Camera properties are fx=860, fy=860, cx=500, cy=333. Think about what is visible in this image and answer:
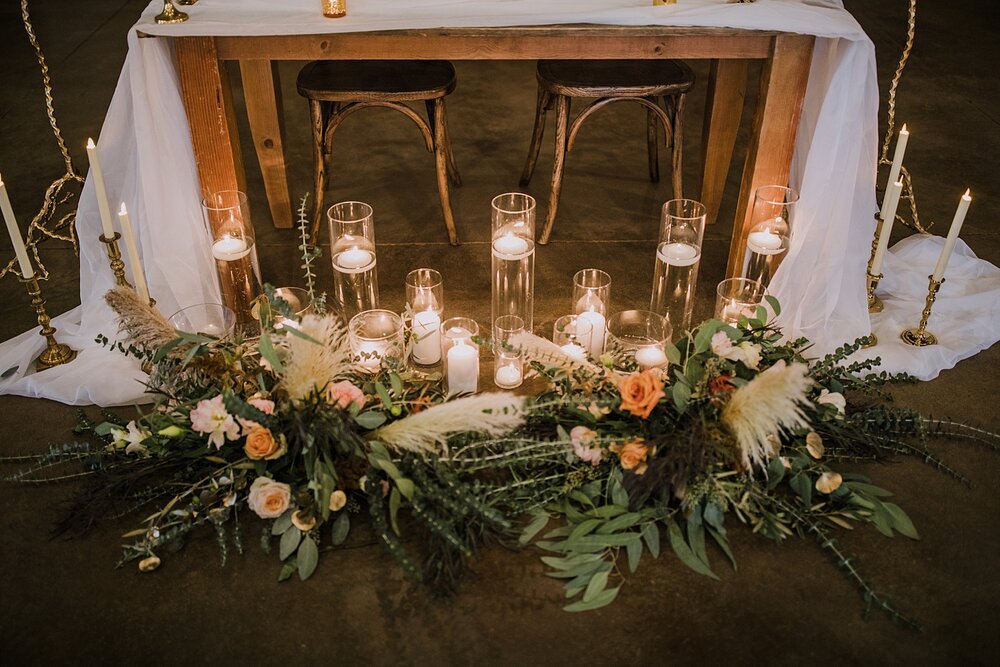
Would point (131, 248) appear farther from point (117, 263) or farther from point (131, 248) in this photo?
point (117, 263)

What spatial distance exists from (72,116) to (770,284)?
3252 millimetres

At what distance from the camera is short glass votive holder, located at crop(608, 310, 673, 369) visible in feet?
6.78

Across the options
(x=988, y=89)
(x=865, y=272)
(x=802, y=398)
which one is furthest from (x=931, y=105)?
Answer: (x=802, y=398)

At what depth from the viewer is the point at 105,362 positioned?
2.27 metres

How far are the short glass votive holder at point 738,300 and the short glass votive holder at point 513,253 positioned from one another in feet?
1.67

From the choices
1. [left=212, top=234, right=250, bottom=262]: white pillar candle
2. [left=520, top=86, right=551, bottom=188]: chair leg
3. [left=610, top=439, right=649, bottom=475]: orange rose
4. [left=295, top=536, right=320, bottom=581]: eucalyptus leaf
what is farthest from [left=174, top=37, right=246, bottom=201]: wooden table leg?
[left=610, top=439, right=649, bottom=475]: orange rose

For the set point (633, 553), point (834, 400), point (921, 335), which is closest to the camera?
point (633, 553)

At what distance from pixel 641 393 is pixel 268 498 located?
788mm

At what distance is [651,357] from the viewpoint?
208 centimetres

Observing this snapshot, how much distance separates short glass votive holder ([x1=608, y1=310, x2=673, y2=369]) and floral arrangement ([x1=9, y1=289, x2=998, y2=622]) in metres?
0.07

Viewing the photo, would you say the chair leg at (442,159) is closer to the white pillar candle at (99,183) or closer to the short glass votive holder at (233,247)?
the short glass votive holder at (233,247)

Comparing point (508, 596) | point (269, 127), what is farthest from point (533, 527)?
point (269, 127)

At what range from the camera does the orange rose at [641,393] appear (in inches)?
68.4

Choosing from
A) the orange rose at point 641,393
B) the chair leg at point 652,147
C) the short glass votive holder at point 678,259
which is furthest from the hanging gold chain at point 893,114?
the orange rose at point 641,393
